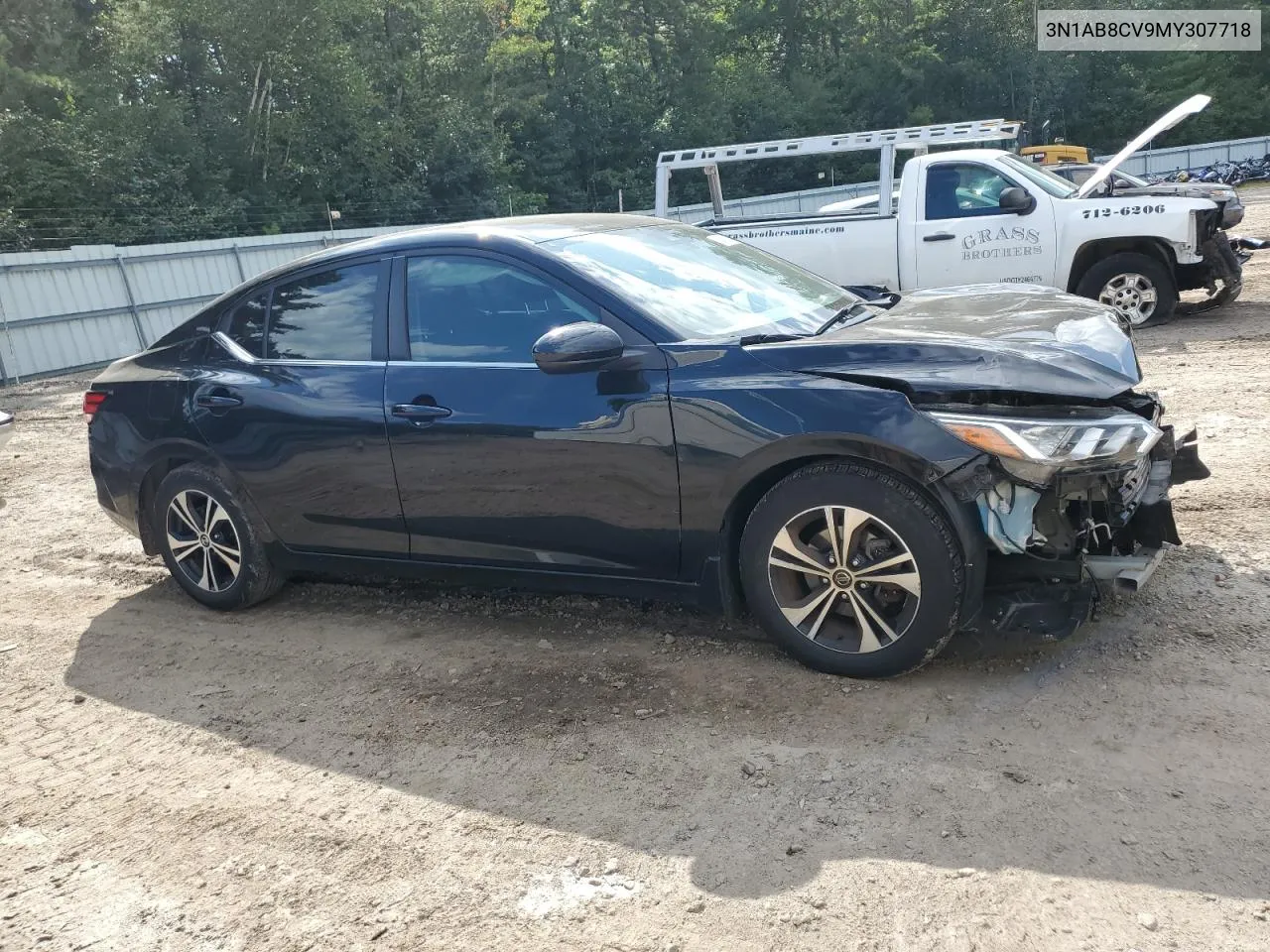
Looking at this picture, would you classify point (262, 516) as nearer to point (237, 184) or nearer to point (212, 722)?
point (212, 722)

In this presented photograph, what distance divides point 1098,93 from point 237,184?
40.8m

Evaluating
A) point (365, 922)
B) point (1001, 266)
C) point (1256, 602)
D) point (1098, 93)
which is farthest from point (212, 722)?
point (1098, 93)

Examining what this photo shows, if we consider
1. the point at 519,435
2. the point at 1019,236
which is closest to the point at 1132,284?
the point at 1019,236

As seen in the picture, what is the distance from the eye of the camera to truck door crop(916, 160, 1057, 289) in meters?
10.1

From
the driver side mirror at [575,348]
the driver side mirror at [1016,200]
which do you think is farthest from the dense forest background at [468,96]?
the driver side mirror at [575,348]

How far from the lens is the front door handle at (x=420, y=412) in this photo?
4250 mm

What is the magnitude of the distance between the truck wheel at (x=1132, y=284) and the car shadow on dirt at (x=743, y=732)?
21.1ft

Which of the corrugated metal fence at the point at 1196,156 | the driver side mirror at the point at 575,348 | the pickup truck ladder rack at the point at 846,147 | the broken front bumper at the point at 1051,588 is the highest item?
the pickup truck ladder rack at the point at 846,147

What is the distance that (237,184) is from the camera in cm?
3353

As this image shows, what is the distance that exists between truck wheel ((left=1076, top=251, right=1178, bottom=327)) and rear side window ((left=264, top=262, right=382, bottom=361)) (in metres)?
7.53

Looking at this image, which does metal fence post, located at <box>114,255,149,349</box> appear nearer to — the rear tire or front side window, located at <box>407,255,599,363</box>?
the rear tire

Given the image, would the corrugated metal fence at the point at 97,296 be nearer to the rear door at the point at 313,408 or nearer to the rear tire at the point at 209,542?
the rear tire at the point at 209,542

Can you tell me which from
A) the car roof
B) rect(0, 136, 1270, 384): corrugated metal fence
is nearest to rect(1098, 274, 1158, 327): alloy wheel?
rect(0, 136, 1270, 384): corrugated metal fence

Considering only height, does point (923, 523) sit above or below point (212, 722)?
above
